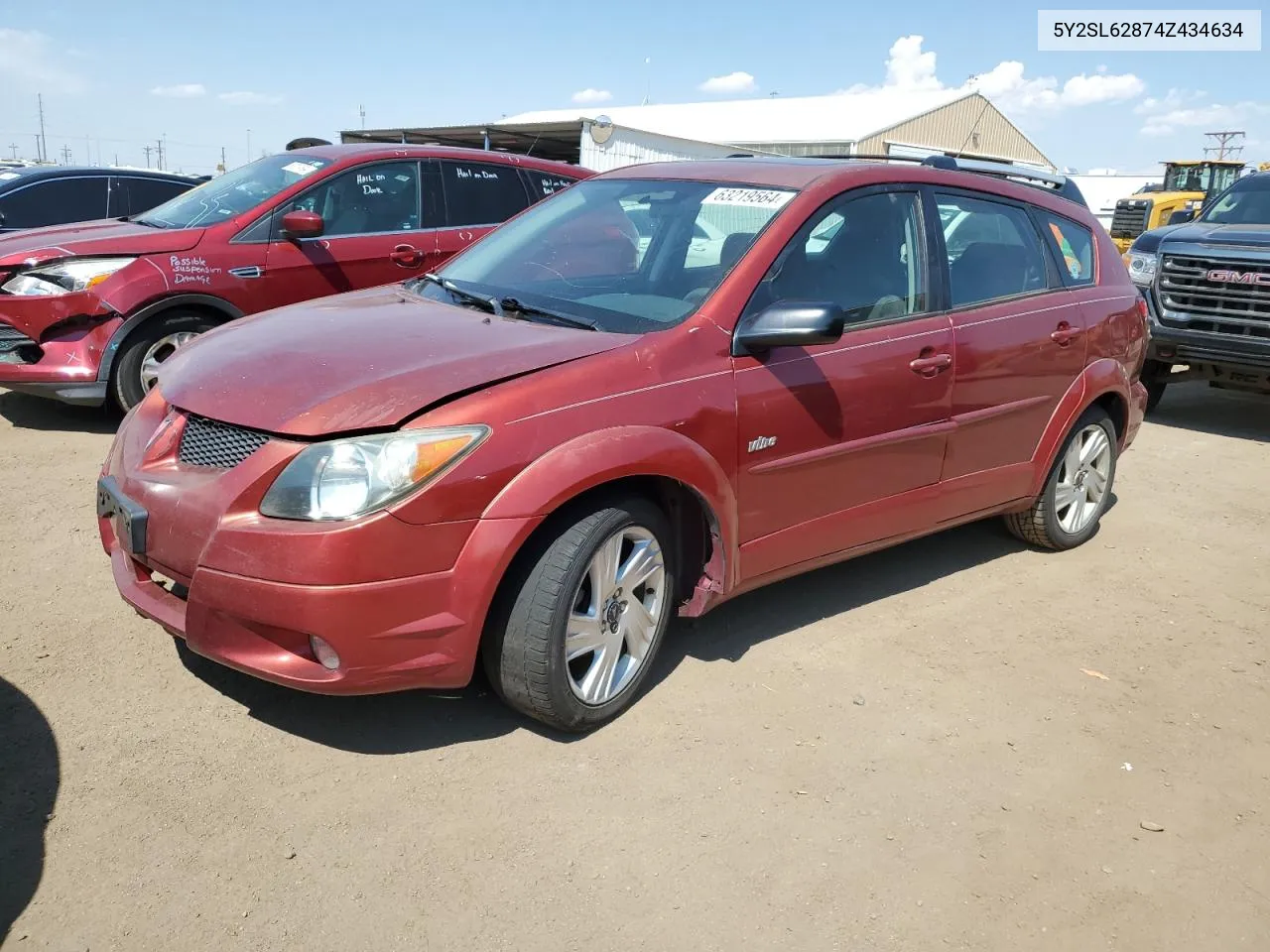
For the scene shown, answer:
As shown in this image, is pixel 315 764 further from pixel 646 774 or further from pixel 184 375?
pixel 184 375

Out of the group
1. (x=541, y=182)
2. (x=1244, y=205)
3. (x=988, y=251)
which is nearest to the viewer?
(x=988, y=251)

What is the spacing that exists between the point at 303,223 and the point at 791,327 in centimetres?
393

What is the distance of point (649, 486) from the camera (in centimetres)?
336

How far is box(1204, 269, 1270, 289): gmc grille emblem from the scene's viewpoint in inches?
308

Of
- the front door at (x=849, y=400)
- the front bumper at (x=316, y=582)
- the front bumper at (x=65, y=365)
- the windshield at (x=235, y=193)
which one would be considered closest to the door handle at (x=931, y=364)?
the front door at (x=849, y=400)

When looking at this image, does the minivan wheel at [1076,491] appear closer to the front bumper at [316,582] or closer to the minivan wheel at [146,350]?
the front bumper at [316,582]

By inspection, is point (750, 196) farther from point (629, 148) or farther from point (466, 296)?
point (629, 148)

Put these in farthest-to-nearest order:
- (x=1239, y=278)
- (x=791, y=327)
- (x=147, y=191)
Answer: (x=147, y=191)
(x=1239, y=278)
(x=791, y=327)

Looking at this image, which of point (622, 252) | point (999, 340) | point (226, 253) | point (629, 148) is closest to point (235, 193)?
point (226, 253)

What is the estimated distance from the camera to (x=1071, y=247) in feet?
16.5

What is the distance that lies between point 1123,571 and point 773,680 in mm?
2347

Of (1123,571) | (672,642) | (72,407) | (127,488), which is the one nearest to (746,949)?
(672,642)

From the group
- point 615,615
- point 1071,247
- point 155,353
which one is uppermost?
point 1071,247

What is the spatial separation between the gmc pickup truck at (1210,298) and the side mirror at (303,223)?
6400 mm
